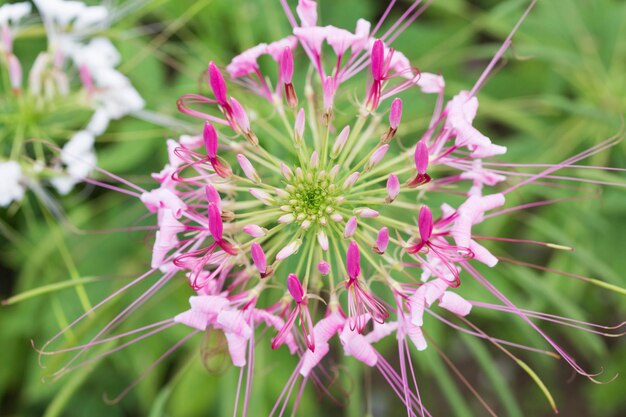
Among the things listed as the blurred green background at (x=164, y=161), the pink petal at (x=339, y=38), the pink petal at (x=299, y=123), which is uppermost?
the pink petal at (x=339, y=38)

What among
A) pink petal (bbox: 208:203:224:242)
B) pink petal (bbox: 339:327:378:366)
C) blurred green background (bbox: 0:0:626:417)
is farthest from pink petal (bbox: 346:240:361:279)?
blurred green background (bbox: 0:0:626:417)

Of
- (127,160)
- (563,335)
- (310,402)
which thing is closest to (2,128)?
(127,160)

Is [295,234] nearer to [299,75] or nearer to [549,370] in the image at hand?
[299,75]

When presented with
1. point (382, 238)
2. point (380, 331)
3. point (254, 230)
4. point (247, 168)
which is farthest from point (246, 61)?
point (380, 331)

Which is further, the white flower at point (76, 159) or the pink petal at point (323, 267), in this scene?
the white flower at point (76, 159)

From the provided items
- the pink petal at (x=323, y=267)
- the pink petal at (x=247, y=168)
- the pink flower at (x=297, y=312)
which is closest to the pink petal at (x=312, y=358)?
the pink flower at (x=297, y=312)

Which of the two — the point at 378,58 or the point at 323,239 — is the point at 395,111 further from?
the point at 323,239

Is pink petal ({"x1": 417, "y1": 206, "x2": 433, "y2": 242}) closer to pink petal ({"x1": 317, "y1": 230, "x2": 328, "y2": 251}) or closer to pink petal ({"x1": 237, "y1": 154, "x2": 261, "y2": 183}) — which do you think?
pink petal ({"x1": 317, "y1": 230, "x2": 328, "y2": 251})

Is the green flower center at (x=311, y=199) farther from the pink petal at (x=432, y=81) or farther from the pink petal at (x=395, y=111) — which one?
the pink petal at (x=432, y=81)
